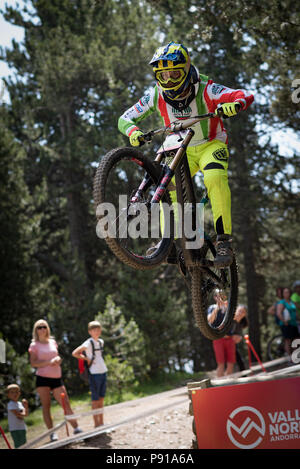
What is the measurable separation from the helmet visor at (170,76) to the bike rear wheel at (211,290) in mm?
1451

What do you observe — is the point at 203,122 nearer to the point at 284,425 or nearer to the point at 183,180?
the point at 183,180

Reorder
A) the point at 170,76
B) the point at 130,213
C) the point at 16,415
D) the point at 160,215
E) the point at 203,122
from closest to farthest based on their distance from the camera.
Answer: the point at 130,213 → the point at 170,76 → the point at 160,215 → the point at 203,122 → the point at 16,415

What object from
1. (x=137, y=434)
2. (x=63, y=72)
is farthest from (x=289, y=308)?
(x=63, y=72)

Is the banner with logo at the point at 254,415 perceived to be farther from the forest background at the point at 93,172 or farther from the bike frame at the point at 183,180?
the forest background at the point at 93,172

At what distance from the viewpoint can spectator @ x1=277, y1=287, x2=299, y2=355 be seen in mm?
11961

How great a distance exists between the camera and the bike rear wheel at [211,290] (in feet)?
16.7

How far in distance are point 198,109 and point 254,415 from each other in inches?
135

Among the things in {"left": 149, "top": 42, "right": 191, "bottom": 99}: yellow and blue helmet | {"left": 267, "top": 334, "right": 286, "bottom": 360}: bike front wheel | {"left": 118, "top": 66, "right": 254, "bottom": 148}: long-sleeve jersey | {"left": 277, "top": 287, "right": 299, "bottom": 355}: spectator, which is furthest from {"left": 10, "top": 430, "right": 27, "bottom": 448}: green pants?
{"left": 267, "top": 334, "right": 286, "bottom": 360}: bike front wheel

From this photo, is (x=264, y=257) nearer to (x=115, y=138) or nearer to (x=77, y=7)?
(x=115, y=138)

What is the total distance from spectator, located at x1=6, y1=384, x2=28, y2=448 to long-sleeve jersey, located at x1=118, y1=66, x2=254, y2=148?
4.67 meters

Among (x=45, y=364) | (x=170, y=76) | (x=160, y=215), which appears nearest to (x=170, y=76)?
(x=170, y=76)

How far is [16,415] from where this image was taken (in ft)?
25.9

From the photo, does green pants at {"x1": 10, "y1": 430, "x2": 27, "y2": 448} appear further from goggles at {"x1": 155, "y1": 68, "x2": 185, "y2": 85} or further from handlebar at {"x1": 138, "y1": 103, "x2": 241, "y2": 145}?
goggles at {"x1": 155, "y1": 68, "x2": 185, "y2": 85}
